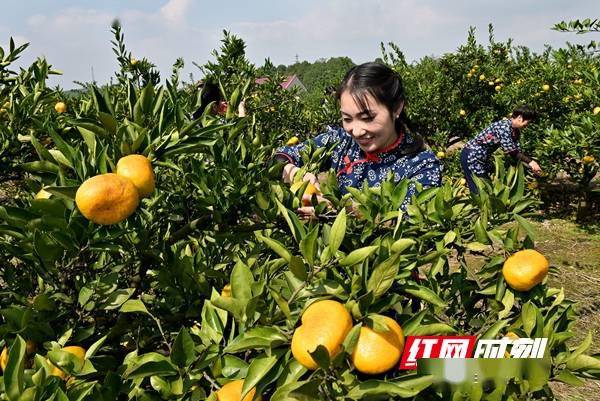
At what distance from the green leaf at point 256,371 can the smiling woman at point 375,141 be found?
0.72 m

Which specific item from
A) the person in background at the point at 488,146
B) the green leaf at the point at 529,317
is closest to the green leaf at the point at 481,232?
the green leaf at the point at 529,317

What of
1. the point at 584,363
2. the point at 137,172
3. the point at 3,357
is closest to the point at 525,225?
the point at 584,363

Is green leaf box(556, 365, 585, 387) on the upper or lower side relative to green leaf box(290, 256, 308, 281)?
lower

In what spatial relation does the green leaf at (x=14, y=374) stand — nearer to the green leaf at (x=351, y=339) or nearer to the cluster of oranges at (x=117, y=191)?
the cluster of oranges at (x=117, y=191)

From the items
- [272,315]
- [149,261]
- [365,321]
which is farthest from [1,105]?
[365,321]

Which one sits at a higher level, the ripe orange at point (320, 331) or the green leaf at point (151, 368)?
the ripe orange at point (320, 331)

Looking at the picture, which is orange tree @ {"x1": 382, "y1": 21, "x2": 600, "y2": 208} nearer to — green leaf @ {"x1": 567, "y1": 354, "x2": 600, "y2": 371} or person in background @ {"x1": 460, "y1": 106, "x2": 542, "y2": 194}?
person in background @ {"x1": 460, "y1": 106, "x2": 542, "y2": 194}

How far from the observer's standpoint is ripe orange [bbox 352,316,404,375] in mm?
680

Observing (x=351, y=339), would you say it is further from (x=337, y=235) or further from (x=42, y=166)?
(x=42, y=166)

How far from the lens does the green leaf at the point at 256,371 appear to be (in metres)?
0.68

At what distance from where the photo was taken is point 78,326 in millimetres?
998

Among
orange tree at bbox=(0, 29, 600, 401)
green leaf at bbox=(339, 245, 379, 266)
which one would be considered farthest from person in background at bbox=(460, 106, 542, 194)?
green leaf at bbox=(339, 245, 379, 266)

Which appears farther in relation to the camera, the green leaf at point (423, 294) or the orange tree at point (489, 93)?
the orange tree at point (489, 93)

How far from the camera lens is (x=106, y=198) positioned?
74 cm
